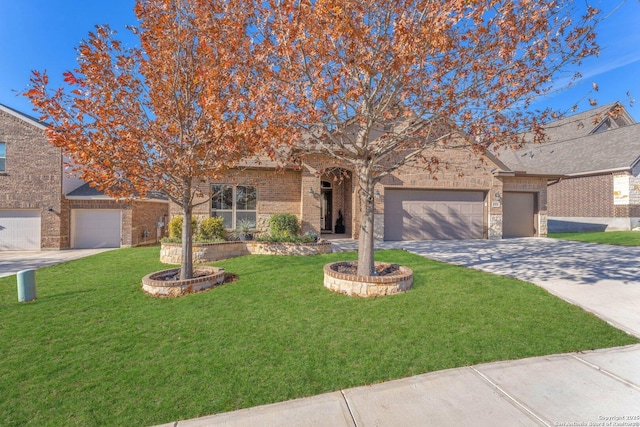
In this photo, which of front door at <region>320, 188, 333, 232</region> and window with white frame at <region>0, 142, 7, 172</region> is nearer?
window with white frame at <region>0, 142, 7, 172</region>

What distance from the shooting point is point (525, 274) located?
6.79 m

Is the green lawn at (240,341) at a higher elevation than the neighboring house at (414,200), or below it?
below

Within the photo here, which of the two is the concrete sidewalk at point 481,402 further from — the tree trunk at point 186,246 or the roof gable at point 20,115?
the roof gable at point 20,115

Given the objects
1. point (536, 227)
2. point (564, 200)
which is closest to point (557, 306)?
point (536, 227)

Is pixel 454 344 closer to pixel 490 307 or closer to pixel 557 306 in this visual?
pixel 490 307

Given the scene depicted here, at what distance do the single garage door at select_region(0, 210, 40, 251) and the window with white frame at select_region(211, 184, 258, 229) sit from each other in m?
8.14

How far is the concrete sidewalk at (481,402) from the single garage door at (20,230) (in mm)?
15449

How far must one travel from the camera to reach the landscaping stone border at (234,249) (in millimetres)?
8930

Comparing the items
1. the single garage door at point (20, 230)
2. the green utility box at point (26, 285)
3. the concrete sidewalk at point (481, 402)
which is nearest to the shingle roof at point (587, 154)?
the concrete sidewalk at point (481, 402)

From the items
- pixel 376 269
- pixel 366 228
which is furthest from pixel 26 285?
pixel 376 269

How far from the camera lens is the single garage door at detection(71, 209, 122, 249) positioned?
1328cm

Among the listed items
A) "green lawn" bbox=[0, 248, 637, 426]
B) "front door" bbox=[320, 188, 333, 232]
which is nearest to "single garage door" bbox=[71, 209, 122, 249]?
"green lawn" bbox=[0, 248, 637, 426]

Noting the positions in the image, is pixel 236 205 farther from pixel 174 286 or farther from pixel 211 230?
pixel 174 286

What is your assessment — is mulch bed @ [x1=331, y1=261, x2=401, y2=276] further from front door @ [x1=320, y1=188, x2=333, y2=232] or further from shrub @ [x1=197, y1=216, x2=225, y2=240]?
front door @ [x1=320, y1=188, x2=333, y2=232]
